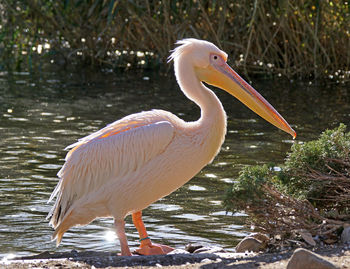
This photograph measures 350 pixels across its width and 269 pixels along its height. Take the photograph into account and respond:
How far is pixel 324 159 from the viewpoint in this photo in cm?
487

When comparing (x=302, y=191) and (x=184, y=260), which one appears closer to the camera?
(x=184, y=260)

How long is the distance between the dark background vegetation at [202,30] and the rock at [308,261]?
8.04 metres

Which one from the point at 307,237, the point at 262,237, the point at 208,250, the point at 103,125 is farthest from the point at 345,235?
the point at 103,125

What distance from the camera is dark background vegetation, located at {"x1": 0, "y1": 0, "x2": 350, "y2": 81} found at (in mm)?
12023

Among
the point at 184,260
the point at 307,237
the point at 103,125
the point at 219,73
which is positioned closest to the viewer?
the point at 184,260

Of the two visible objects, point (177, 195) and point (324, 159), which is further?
point (177, 195)

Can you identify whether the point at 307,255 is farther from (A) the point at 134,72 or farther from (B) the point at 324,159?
(A) the point at 134,72

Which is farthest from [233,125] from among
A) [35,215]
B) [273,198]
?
[273,198]

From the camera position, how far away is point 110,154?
188 inches

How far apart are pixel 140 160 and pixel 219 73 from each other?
0.84 meters

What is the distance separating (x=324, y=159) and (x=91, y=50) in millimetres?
9813

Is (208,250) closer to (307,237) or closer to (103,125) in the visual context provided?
(307,237)

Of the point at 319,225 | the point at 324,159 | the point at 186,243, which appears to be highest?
the point at 324,159

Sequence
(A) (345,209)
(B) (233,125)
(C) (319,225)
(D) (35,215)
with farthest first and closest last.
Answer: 1. (B) (233,125)
2. (D) (35,215)
3. (A) (345,209)
4. (C) (319,225)
